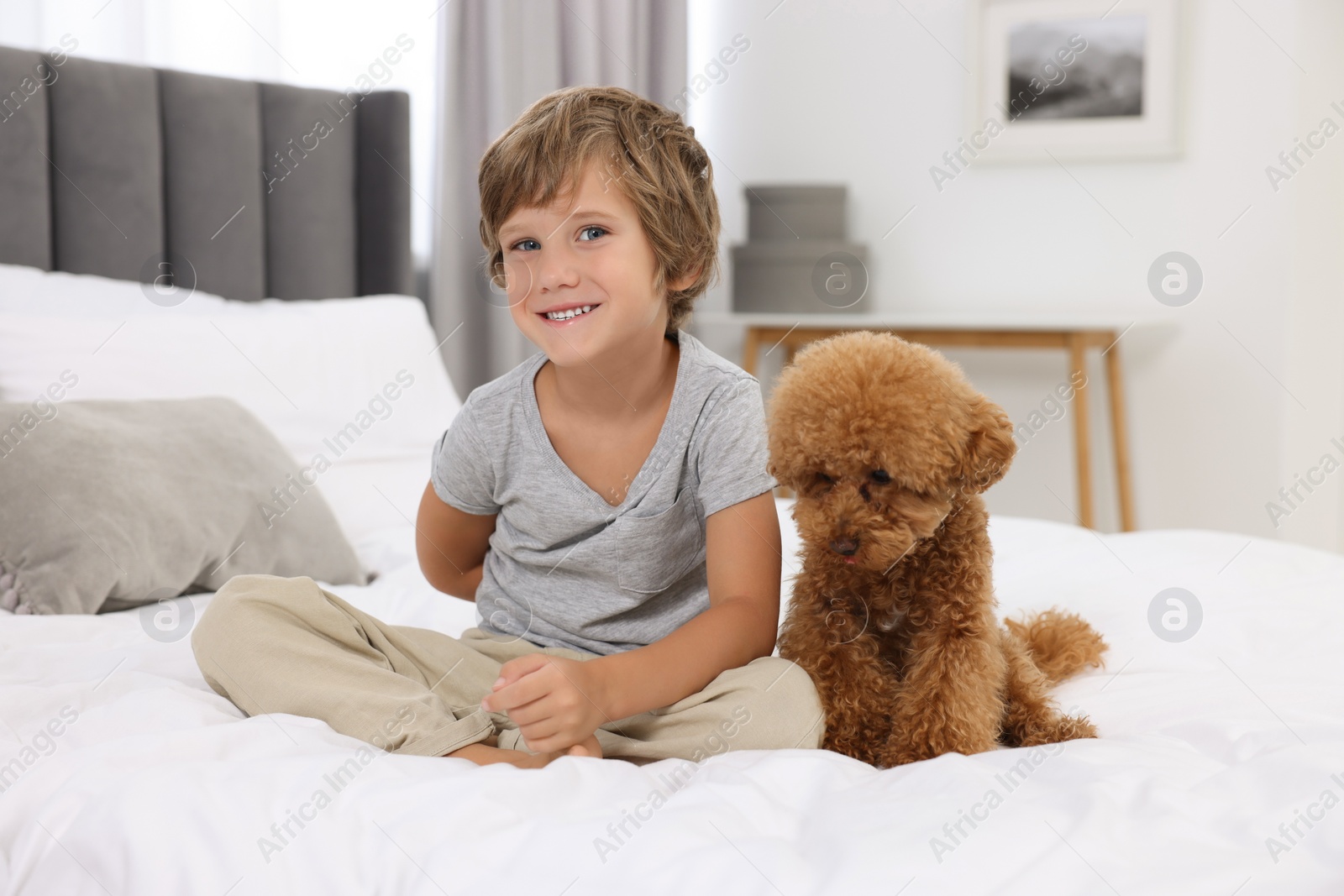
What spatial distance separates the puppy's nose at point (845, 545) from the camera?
0.86 meters

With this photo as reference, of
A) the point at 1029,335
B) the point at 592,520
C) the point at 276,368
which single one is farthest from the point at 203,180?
the point at 1029,335

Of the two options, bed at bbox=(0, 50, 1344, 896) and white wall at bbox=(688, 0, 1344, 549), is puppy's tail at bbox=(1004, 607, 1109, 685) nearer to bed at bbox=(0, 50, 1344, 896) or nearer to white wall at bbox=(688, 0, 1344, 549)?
bed at bbox=(0, 50, 1344, 896)

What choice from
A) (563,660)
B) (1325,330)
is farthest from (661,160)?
(1325,330)

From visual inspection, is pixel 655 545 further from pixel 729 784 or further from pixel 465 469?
pixel 729 784

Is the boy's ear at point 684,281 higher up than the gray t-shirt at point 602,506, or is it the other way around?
the boy's ear at point 684,281

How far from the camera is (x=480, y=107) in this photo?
276 cm

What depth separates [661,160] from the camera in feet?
3.78

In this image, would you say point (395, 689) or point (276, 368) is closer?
Result: point (395, 689)

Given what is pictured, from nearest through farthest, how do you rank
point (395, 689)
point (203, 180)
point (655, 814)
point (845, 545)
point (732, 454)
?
point (655, 814) < point (845, 545) < point (395, 689) < point (732, 454) < point (203, 180)

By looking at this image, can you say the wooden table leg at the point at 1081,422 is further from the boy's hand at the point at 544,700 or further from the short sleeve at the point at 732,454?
the boy's hand at the point at 544,700

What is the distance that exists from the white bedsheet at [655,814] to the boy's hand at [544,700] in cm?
3

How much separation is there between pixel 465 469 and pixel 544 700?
1.31ft

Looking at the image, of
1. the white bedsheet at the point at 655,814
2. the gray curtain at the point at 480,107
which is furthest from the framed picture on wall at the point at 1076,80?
the white bedsheet at the point at 655,814

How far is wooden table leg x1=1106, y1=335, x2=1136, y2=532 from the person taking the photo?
115 inches
